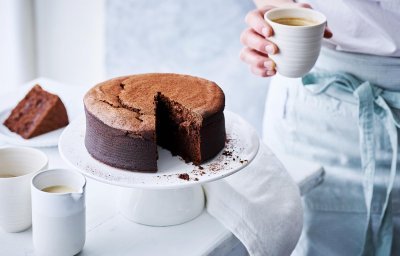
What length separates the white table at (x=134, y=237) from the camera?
3.90 ft

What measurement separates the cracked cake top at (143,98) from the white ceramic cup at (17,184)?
0.16 m

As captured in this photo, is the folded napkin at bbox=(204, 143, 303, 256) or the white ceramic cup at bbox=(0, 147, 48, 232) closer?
the white ceramic cup at bbox=(0, 147, 48, 232)

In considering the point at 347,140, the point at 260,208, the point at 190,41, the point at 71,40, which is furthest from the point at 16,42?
the point at 260,208

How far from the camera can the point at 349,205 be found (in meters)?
1.77

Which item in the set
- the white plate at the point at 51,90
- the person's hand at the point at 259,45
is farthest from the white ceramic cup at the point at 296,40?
the white plate at the point at 51,90

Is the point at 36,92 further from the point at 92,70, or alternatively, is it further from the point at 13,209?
the point at 92,70

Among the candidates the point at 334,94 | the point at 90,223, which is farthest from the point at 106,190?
the point at 334,94

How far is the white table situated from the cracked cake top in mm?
201

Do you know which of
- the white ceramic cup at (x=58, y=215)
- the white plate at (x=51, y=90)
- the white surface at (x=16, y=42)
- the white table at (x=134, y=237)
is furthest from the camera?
the white surface at (x=16, y=42)

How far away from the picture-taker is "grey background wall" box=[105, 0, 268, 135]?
3244mm

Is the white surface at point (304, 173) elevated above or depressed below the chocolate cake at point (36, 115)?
below

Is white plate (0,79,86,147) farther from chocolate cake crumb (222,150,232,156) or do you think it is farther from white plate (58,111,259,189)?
chocolate cake crumb (222,150,232,156)

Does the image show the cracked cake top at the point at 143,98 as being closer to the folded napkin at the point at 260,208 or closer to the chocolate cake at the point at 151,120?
the chocolate cake at the point at 151,120

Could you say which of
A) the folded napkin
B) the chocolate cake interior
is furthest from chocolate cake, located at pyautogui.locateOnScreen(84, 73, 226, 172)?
the folded napkin
